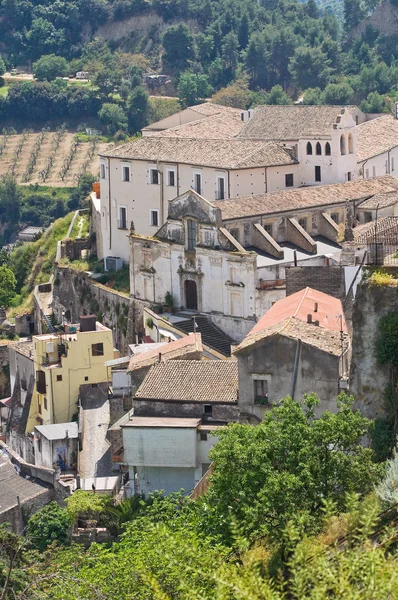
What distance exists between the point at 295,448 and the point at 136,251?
3118cm

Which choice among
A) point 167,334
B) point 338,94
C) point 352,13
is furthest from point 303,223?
point 352,13

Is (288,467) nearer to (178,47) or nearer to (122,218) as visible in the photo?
(122,218)

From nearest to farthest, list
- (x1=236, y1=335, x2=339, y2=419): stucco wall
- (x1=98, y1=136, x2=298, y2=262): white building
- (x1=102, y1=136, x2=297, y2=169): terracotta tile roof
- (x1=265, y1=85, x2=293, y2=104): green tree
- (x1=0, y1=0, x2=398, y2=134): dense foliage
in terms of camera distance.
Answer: (x1=236, y1=335, x2=339, y2=419): stucco wall, (x1=98, y1=136, x2=298, y2=262): white building, (x1=102, y1=136, x2=297, y2=169): terracotta tile roof, (x1=265, y1=85, x2=293, y2=104): green tree, (x1=0, y1=0, x2=398, y2=134): dense foliage

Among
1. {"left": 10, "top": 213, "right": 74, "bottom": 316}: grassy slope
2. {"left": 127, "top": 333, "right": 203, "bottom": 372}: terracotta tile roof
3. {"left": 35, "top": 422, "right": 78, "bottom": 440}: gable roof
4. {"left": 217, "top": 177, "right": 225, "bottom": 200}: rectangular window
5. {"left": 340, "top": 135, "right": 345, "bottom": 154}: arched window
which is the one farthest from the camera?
{"left": 10, "top": 213, "right": 74, "bottom": 316}: grassy slope

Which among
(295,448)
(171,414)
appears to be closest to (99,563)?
(295,448)

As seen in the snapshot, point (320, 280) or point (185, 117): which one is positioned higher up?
point (185, 117)

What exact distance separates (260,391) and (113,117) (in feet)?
338

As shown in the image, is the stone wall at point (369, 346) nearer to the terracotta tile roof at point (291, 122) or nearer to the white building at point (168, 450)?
the white building at point (168, 450)

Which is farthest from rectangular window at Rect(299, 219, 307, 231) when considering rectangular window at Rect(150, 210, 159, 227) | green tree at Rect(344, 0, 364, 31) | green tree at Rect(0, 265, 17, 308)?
green tree at Rect(344, 0, 364, 31)

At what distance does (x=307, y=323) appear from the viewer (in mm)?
40625

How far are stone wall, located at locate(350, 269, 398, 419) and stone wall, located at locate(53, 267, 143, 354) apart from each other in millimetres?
28599

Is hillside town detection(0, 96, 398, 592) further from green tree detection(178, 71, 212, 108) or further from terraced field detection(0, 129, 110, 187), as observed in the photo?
terraced field detection(0, 129, 110, 187)

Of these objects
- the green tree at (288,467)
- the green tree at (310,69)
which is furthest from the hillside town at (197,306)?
the green tree at (310,69)

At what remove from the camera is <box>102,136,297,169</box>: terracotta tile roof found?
64188 millimetres
